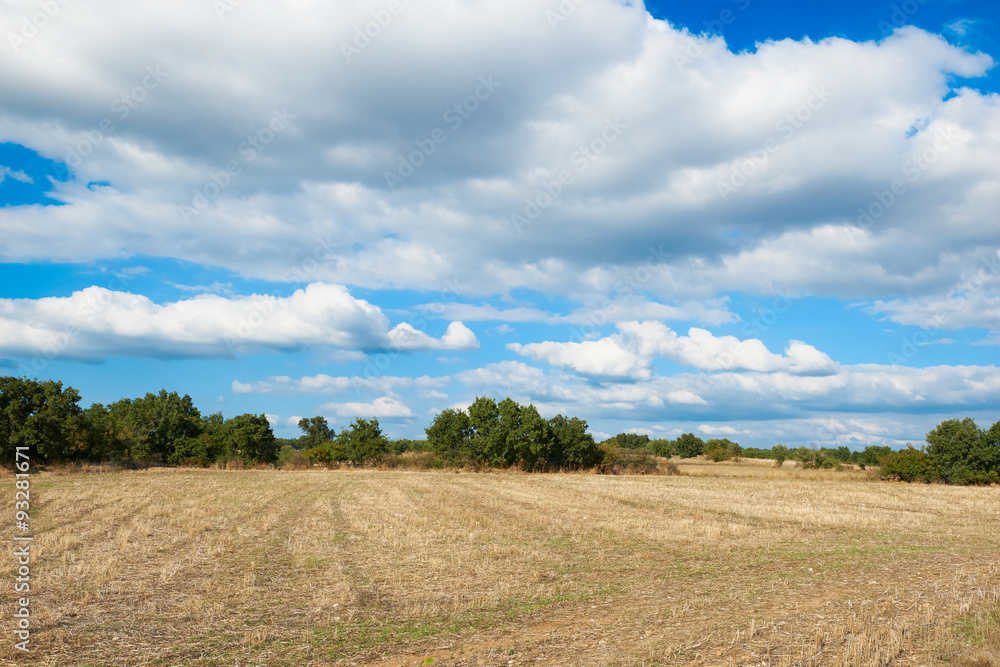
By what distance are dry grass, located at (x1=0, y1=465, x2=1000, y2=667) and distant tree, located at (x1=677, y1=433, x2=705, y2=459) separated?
110426 mm

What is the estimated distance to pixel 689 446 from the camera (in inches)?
5251

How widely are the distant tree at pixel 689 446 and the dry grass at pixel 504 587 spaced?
11043cm

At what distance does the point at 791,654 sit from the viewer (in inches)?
345

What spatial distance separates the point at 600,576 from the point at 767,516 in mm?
15666

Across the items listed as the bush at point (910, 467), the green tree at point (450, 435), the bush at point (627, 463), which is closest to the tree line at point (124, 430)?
the green tree at point (450, 435)

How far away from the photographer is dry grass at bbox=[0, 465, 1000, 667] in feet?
29.9

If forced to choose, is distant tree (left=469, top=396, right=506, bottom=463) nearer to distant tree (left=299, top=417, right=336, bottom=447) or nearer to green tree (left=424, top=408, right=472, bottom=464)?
green tree (left=424, top=408, right=472, bottom=464)

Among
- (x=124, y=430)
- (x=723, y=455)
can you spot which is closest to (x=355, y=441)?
(x=124, y=430)

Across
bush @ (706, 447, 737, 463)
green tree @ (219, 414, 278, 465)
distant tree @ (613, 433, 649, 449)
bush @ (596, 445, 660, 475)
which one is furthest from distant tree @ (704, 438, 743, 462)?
green tree @ (219, 414, 278, 465)

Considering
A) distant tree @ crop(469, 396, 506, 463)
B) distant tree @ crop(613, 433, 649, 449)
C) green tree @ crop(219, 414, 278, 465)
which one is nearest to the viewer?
distant tree @ crop(469, 396, 506, 463)

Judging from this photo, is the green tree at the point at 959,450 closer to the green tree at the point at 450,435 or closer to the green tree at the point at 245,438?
the green tree at the point at 450,435

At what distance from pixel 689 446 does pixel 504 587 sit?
426 ft

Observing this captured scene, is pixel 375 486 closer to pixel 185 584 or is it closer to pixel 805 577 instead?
pixel 185 584

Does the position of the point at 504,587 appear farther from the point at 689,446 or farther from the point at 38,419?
the point at 689,446
